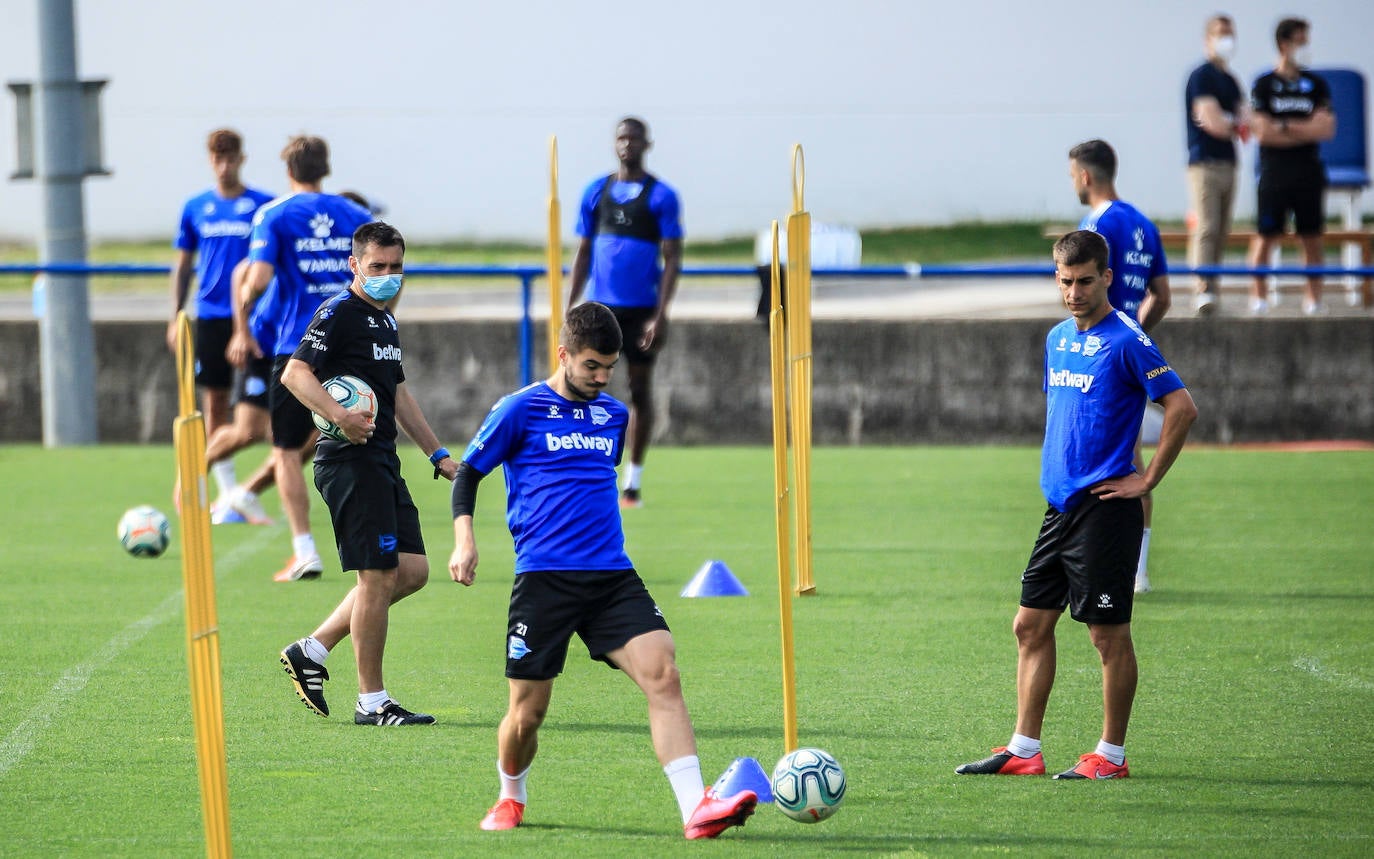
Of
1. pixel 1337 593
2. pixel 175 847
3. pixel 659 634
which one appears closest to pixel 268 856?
pixel 175 847

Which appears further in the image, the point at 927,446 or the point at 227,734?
the point at 927,446

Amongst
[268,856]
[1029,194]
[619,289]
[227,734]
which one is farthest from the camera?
[1029,194]

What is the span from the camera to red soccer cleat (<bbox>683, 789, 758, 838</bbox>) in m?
5.02

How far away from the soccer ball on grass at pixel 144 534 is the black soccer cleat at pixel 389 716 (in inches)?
152

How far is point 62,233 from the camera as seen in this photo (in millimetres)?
16812

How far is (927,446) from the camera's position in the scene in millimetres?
16219

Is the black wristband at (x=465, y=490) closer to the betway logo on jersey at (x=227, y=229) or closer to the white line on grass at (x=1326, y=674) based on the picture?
the white line on grass at (x=1326, y=674)

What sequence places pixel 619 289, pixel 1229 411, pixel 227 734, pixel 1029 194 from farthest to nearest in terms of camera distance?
pixel 1029 194
pixel 1229 411
pixel 619 289
pixel 227 734

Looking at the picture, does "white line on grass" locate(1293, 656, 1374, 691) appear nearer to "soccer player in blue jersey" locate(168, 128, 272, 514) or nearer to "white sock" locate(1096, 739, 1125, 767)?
"white sock" locate(1096, 739, 1125, 767)

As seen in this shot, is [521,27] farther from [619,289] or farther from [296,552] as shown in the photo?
[296,552]

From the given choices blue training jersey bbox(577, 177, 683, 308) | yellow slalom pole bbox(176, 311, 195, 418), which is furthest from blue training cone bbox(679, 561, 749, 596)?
yellow slalom pole bbox(176, 311, 195, 418)

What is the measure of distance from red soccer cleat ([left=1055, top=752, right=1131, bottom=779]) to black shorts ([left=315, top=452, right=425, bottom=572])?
251 cm

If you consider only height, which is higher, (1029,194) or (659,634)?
(1029,194)

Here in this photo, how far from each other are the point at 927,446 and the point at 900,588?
275 inches
